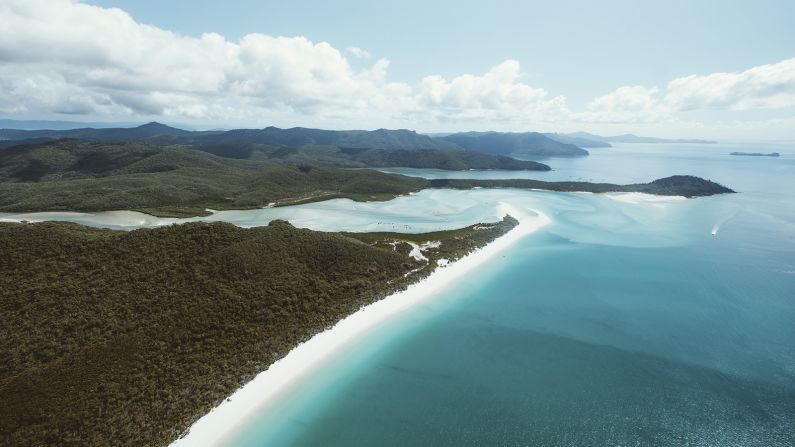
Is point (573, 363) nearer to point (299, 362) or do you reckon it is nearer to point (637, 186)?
point (299, 362)

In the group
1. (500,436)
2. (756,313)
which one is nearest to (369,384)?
(500,436)

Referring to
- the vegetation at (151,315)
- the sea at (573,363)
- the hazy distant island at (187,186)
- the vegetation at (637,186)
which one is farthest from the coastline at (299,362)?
the vegetation at (637,186)

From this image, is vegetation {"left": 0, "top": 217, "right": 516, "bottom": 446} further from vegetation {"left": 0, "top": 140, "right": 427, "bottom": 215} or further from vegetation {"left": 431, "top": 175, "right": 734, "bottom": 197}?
vegetation {"left": 431, "top": 175, "right": 734, "bottom": 197}

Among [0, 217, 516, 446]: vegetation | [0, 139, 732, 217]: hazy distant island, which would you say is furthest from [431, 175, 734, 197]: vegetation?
[0, 217, 516, 446]: vegetation

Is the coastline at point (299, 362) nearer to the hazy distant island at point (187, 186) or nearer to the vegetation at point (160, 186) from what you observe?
the hazy distant island at point (187, 186)

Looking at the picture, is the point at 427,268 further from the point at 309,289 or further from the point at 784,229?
the point at 784,229

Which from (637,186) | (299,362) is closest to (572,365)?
(299,362)

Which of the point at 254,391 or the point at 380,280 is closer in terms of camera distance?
the point at 254,391
